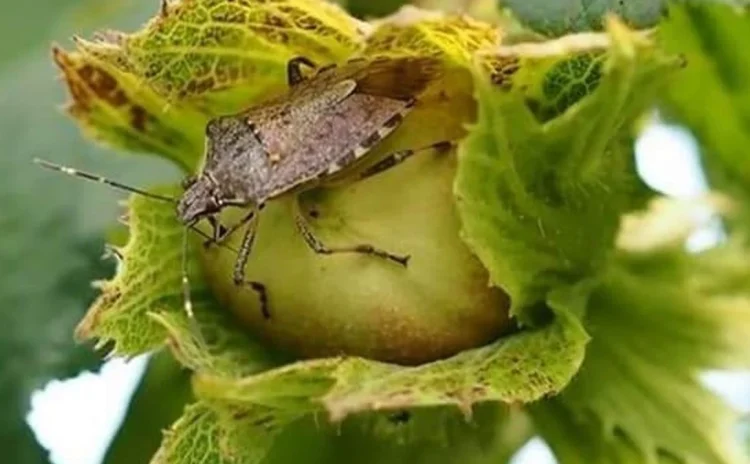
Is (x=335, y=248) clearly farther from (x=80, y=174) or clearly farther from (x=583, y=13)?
(x=80, y=174)

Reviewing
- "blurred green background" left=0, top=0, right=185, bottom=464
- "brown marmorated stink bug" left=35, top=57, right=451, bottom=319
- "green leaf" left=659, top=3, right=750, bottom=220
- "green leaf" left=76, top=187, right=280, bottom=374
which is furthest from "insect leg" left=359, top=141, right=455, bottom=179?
"blurred green background" left=0, top=0, right=185, bottom=464

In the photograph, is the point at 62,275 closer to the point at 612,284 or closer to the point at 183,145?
the point at 183,145

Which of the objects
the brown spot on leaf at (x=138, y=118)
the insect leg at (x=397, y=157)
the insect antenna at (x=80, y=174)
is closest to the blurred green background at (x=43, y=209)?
the insect antenna at (x=80, y=174)

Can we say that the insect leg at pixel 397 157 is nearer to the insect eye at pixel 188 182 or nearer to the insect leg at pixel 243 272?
the insect leg at pixel 243 272

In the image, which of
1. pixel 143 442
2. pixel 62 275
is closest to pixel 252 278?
pixel 143 442

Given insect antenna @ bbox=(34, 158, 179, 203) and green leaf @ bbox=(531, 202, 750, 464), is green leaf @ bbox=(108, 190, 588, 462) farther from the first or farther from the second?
insect antenna @ bbox=(34, 158, 179, 203)

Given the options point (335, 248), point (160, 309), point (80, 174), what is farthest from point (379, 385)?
point (80, 174)
